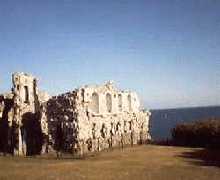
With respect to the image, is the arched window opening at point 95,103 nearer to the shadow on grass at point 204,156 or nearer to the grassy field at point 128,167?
the grassy field at point 128,167

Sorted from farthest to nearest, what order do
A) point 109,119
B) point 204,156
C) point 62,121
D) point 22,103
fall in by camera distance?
point 109,119
point 22,103
point 62,121
point 204,156

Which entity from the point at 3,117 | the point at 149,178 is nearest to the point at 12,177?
the point at 149,178

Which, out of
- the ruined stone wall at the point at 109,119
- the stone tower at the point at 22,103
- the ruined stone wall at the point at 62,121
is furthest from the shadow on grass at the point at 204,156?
the stone tower at the point at 22,103

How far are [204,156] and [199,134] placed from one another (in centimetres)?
1032

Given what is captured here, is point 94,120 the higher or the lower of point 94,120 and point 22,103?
the lower

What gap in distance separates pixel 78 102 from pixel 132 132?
13.3 m

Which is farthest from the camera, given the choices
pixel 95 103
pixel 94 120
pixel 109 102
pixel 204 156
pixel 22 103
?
pixel 109 102

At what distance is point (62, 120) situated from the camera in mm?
50531

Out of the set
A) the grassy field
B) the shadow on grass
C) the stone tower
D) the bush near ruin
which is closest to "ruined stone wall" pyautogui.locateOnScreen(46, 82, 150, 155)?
the stone tower

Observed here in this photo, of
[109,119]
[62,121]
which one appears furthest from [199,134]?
[62,121]

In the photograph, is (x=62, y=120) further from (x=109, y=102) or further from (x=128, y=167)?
(x=128, y=167)

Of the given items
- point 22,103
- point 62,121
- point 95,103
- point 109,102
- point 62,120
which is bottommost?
point 62,121

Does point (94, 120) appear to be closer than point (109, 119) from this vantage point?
Yes

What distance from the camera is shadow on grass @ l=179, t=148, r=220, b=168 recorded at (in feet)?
123
